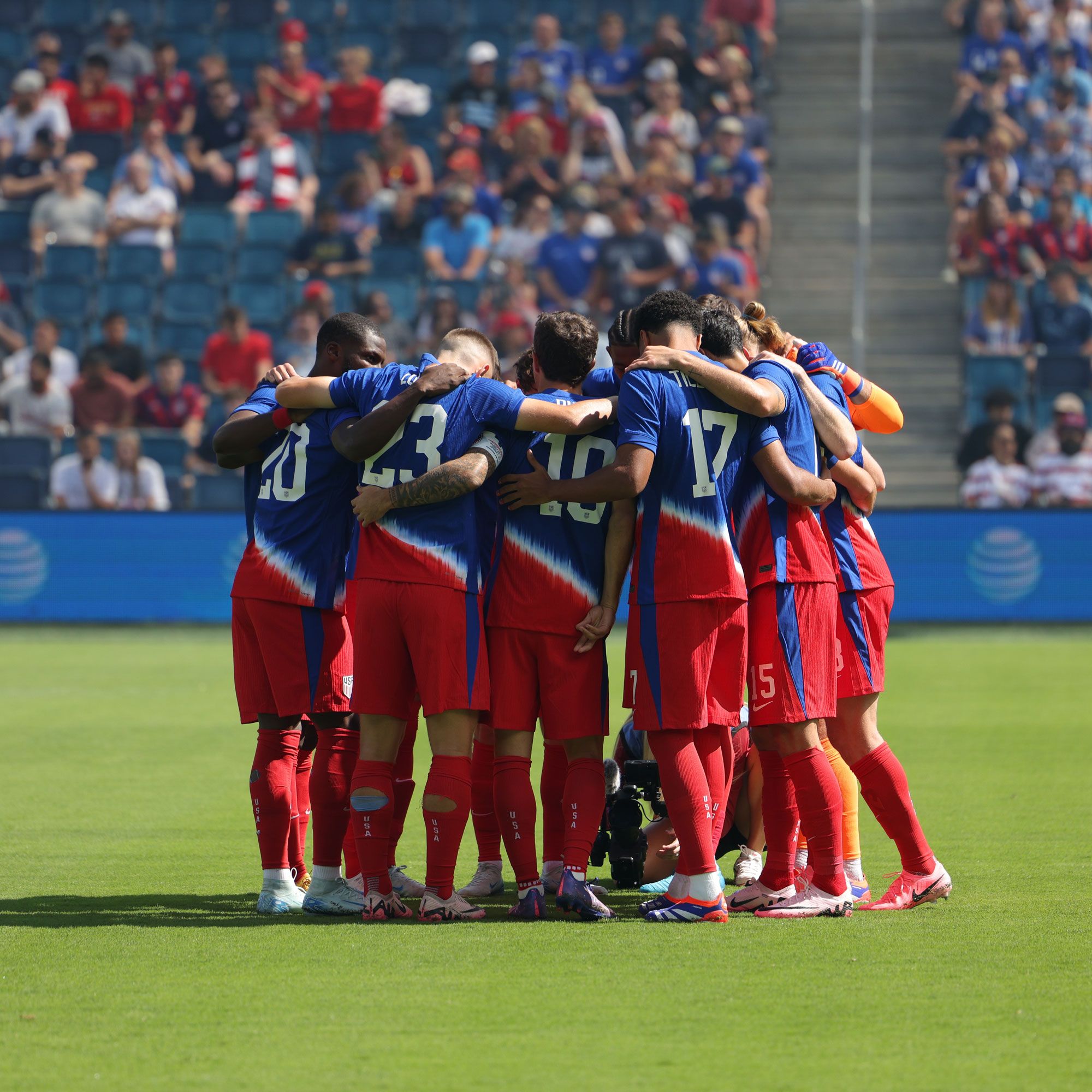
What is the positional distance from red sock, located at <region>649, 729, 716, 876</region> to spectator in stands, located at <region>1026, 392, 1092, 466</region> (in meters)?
12.4

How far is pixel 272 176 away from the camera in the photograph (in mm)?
21266

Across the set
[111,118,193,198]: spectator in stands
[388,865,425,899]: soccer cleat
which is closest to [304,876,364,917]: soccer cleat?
[388,865,425,899]: soccer cleat

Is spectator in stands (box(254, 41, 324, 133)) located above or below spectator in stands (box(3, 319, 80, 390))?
above

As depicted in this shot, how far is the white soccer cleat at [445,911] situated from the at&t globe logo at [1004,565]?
11.4 meters

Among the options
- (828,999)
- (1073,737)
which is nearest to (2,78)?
(1073,737)

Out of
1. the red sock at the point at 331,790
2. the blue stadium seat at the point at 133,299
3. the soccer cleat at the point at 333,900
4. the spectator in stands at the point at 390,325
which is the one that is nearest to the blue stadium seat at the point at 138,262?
the blue stadium seat at the point at 133,299

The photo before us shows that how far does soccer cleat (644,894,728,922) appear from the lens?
564 centimetres

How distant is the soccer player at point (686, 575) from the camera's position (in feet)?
18.4

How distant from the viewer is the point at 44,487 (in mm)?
17625

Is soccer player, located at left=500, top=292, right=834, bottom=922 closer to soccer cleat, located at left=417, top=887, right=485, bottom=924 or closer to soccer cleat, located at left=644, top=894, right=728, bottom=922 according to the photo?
soccer cleat, located at left=644, top=894, right=728, bottom=922

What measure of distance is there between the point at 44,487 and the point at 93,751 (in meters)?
8.42

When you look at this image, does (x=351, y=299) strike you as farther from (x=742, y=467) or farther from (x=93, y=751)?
(x=742, y=467)

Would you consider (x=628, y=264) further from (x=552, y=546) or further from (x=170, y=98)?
(x=552, y=546)

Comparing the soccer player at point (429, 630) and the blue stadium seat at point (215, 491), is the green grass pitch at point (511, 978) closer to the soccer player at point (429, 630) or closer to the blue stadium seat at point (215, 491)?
the soccer player at point (429, 630)
